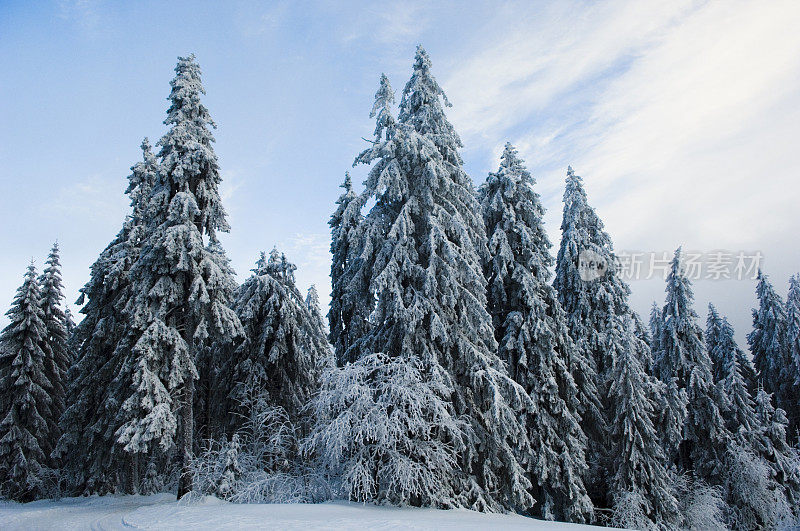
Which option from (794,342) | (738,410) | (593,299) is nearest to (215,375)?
(593,299)

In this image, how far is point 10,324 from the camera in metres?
28.2

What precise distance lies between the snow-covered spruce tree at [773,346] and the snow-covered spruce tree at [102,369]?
43.6m

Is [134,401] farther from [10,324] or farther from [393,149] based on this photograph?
[10,324]

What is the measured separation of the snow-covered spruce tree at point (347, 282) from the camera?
683 inches

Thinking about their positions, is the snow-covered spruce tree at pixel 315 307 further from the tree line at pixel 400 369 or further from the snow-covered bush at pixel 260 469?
the snow-covered bush at pixel 260 469

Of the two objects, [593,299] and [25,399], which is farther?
[25,399]

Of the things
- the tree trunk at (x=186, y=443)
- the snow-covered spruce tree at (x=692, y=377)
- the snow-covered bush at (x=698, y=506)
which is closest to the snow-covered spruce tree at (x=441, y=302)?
the tree trunk at (x=186, y=443)

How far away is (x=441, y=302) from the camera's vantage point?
16.3 m

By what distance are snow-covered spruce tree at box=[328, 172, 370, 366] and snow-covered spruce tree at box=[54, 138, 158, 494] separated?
365 inches

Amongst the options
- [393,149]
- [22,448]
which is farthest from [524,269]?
[22,448]

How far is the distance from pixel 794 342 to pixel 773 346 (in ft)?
6.68

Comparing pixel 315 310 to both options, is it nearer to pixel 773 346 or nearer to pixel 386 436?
pixel 386 436

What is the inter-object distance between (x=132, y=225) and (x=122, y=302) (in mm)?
4183

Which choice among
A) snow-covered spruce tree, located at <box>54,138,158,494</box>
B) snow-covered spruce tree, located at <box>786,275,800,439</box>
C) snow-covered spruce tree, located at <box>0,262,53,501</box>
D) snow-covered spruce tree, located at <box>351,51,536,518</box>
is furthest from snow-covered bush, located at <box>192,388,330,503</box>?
snow-covered spruce tree, located at <box>786,275,800,439</box>
